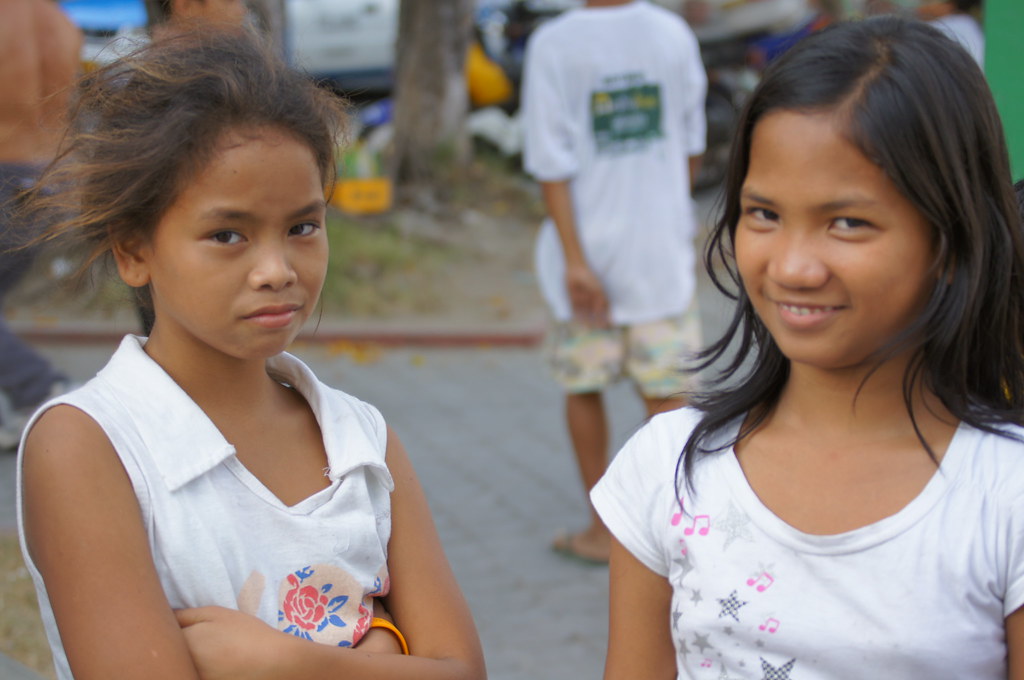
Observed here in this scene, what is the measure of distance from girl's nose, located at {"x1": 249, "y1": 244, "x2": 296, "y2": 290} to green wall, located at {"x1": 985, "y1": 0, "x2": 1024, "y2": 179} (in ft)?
6.58

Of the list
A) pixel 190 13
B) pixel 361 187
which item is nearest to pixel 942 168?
pixel 190 13

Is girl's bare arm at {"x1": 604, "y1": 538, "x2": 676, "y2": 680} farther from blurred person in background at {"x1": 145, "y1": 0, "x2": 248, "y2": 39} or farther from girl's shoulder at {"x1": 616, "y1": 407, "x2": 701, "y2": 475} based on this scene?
blurred person in background at {"x1": 145, "y1": 0, "x2": 248, "y2": 39}

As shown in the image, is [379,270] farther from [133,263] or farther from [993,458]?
[993,458]

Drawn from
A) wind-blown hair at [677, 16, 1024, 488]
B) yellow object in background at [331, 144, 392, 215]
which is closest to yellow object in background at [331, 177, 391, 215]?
yellow object in background at [331, 144, 392, 215]

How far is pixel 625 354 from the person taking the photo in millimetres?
4266

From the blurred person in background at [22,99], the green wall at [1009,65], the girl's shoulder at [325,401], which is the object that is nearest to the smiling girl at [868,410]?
the girl's shoulder at [325,401]

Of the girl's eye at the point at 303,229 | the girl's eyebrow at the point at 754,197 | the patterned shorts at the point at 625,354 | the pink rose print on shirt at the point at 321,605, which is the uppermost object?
the girl's eyebrow at the point at 754,197

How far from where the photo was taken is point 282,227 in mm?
1788

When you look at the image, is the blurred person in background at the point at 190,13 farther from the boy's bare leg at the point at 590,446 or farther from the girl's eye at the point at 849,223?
the boy's bare leg at the point at 590,446

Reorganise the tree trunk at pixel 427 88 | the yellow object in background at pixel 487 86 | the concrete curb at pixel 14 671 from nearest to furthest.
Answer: the concrete curb at pixel 14 671, the tree trunk at pixel 427 88, the yellow object in background at pixel 487 86

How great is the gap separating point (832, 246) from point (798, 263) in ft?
0.17

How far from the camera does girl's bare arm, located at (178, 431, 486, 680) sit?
164 cm

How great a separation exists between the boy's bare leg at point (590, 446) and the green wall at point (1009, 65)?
5.66ft

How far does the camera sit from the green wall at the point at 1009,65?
9.86ft
